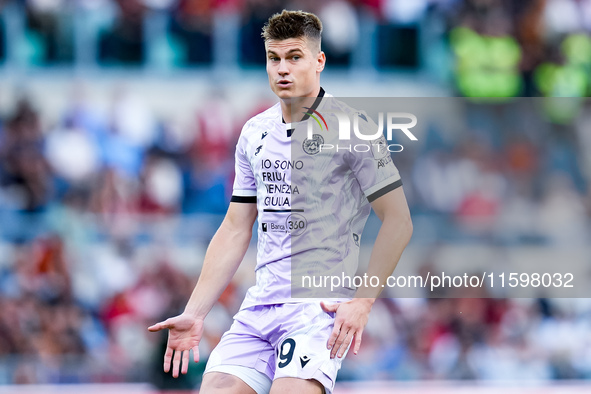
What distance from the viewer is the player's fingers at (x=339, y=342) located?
13.6ft

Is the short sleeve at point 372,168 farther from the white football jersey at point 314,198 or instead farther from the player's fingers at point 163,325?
the player's fingers at point 163,325

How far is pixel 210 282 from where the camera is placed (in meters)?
4.56

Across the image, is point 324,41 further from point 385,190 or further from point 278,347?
point 278,347

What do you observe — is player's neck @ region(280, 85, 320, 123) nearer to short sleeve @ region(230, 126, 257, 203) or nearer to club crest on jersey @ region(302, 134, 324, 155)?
club crest on jersey @ region(302, 134, 324, 155)

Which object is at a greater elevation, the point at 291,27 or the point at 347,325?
the point at 291,27

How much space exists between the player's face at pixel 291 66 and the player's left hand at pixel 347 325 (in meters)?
1.08

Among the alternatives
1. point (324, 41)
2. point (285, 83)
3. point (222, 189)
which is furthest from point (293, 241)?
point (324, 41)

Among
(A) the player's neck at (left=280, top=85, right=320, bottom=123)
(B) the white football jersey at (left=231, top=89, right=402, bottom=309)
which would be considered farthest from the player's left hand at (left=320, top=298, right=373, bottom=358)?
(A) the player's neck at (left=280, top=85, right=320, bottom=123)

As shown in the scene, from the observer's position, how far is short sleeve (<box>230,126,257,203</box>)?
4629 mm

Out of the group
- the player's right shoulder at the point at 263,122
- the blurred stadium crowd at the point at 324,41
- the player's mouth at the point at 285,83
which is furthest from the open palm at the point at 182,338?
the blurred stadium crowd at the point at 324,41

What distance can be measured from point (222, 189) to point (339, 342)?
6532 mm

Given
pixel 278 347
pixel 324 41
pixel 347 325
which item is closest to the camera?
pixel 347 325

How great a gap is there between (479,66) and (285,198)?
7849 millimetres

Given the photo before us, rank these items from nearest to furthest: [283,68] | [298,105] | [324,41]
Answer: [283,68]
[298,105]
[324,41]
